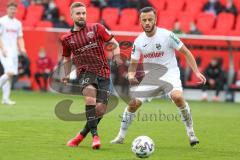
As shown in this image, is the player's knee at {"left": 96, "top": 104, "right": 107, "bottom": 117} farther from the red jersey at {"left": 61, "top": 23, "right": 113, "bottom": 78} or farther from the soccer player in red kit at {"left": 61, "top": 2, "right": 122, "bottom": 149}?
the red jersey at {"left": 61, "top": 23, "right": 113, "bottom": 78}

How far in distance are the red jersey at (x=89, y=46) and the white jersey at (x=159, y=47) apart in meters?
0.53

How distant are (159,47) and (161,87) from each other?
72cm

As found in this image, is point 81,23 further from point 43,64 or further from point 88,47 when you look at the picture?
point 43,64

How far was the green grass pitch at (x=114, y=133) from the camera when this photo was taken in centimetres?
1041

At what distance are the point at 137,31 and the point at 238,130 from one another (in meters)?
11.2

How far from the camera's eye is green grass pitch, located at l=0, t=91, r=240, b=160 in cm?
1041

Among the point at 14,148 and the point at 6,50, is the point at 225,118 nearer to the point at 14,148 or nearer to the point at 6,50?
the point at 6,50

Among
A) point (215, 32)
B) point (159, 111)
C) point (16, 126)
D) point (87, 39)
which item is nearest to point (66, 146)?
point (87, 39)

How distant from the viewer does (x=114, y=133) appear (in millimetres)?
13562

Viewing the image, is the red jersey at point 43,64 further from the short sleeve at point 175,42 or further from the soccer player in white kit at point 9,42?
the short sleeve at point 175,42

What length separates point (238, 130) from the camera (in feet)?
47.6
